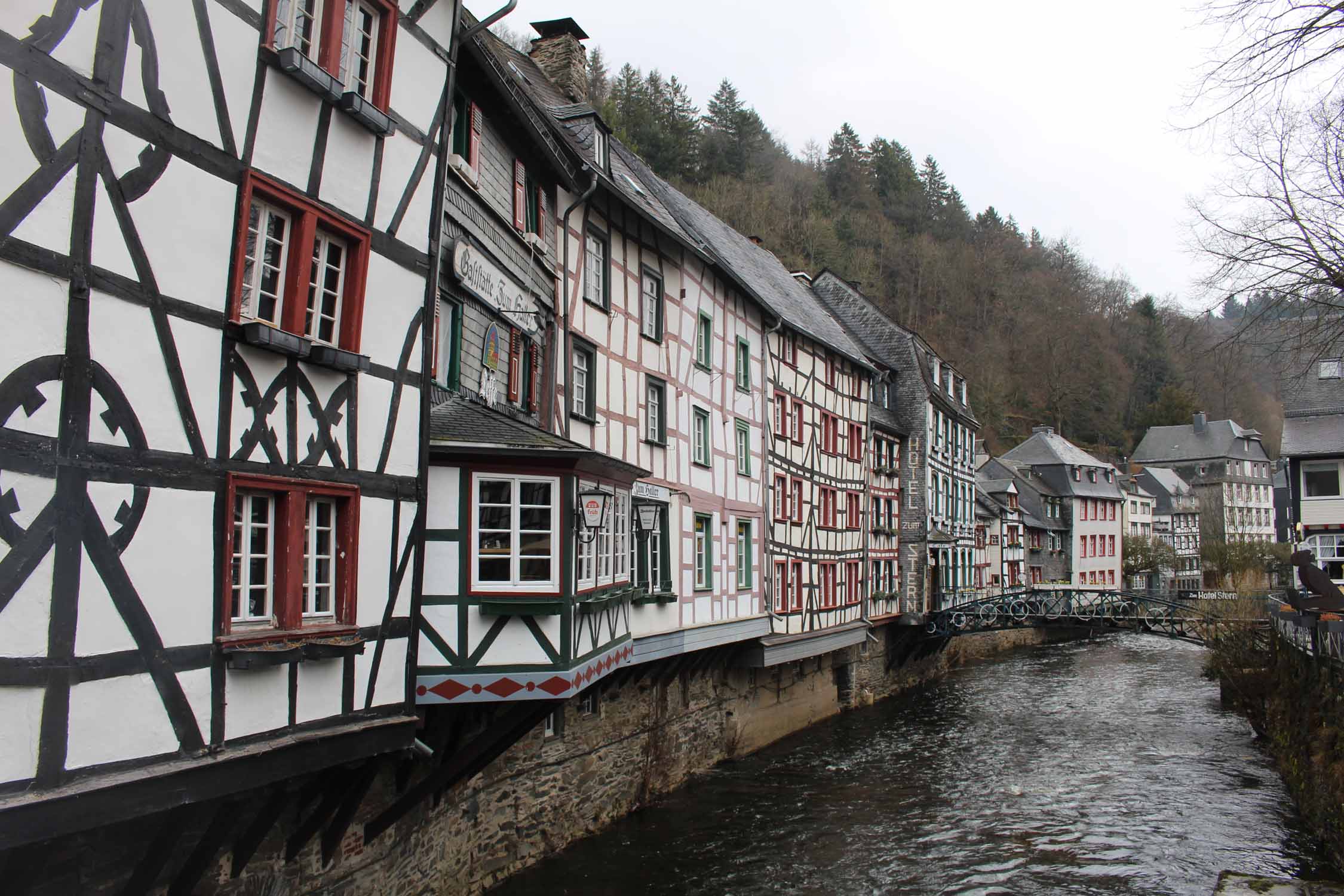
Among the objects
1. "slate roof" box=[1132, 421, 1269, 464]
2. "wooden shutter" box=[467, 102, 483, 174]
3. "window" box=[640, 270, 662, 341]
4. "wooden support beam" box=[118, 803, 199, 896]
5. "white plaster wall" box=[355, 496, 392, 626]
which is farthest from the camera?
"slate roof" box=[1132, 421, 1269, 464]

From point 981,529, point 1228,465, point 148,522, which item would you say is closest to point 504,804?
point 148,522

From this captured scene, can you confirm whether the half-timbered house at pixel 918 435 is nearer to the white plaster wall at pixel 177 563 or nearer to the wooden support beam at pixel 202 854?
the wooden support beam at pixel 202 854

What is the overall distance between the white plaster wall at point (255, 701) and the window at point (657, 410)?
405 inches

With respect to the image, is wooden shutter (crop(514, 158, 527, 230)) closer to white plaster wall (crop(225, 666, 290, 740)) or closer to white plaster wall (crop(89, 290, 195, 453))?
white plaster wall (crop(89, 290, 195, 453))

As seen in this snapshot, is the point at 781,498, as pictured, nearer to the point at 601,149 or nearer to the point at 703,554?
the point at 703,554

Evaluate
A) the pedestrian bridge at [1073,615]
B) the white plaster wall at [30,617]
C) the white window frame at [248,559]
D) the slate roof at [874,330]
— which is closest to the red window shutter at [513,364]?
the white window frame at [248,559]

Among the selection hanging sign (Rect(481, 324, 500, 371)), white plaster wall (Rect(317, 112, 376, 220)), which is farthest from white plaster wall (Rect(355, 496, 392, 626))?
hanging sign (Rect(481, 324, 500, 371))

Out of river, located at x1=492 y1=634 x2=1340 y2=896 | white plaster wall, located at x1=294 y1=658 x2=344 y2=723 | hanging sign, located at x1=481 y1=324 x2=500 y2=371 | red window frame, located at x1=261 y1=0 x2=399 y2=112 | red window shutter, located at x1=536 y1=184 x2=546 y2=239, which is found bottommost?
river, located at x1=492 y1=634 x2=1340 y2=896

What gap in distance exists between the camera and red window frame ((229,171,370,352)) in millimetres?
7188

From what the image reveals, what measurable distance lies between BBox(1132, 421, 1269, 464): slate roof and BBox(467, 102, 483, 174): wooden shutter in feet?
246

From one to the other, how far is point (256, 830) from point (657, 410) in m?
10.8

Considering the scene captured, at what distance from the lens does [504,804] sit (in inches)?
504

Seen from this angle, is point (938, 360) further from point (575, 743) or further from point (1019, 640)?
point (575, 743)

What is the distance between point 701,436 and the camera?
1959 cm
